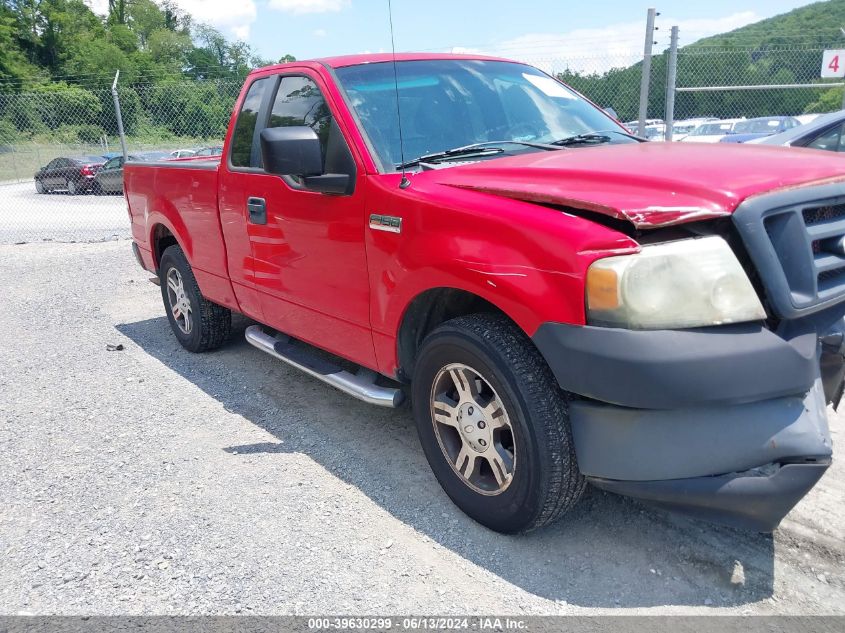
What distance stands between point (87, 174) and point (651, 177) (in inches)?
921

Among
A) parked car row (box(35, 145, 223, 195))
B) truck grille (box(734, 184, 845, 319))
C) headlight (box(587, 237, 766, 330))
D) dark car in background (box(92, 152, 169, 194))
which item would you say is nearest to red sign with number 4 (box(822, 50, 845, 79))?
truck grille (box(734, 184, 845, 319))

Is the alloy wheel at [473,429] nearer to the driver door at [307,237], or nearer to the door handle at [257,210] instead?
the driver door at [307,237]

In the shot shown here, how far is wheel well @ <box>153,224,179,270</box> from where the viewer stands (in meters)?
5.80

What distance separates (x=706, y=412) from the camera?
238 centimetres

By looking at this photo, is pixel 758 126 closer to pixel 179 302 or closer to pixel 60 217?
pixel 60 217

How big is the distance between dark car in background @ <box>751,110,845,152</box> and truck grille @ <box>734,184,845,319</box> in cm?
418

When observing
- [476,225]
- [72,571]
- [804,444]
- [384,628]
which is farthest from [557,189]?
[72,571]

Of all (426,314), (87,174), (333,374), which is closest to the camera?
(426,314)

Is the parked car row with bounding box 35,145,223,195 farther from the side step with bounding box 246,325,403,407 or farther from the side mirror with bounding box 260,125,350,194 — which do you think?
the side mirror with bounding box 260,125,350,194

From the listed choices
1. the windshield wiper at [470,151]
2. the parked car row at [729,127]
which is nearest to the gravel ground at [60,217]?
the windshield wiper at [470,151]

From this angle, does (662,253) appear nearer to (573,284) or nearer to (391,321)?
(573,284)

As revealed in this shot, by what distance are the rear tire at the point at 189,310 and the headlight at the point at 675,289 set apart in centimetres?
380

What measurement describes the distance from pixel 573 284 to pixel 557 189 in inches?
17.0

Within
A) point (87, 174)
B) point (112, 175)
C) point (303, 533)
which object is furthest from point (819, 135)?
point (87, 174)
